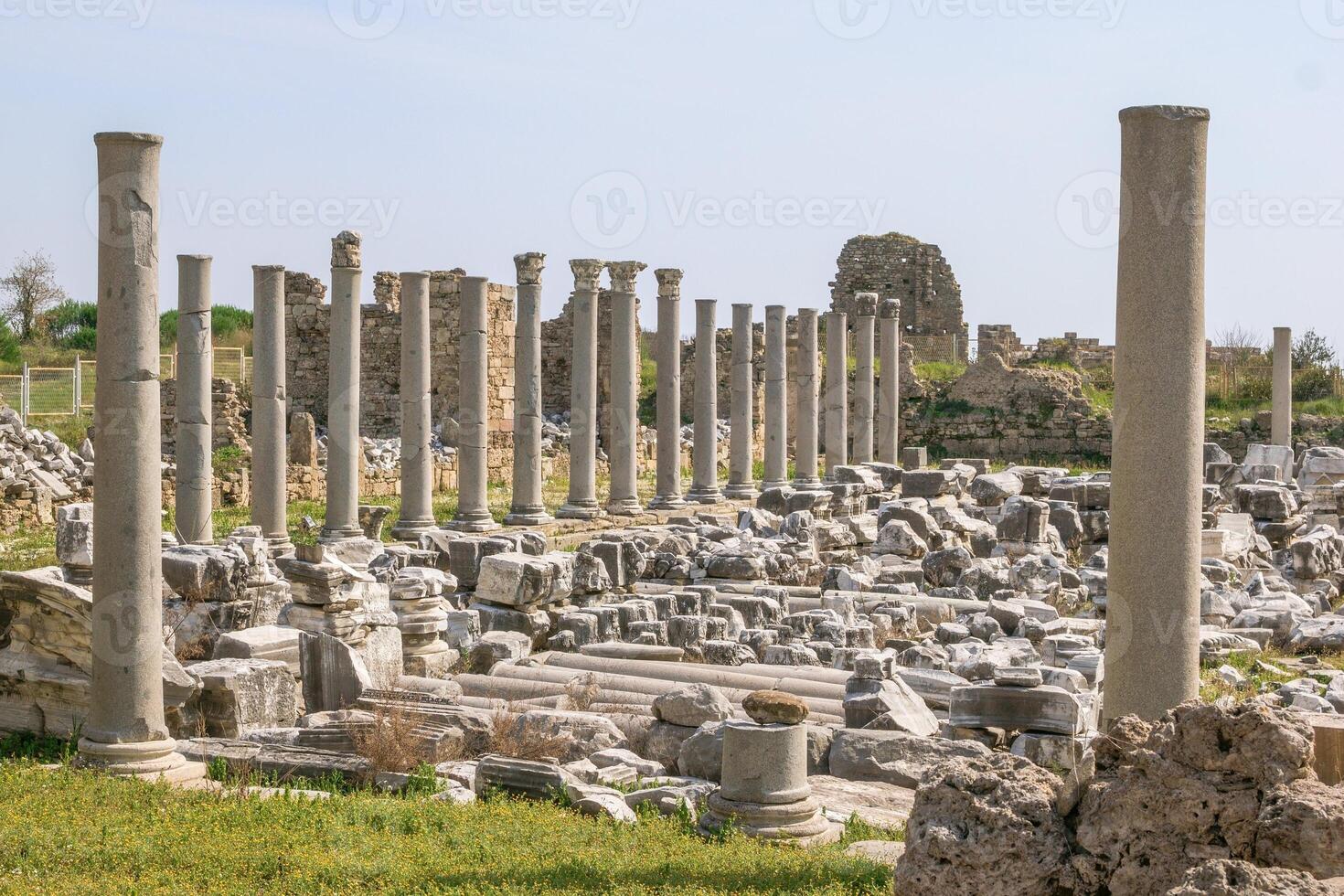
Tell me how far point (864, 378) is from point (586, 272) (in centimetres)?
1188

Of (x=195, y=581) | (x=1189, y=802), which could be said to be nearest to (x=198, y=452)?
(x=195, y=581)

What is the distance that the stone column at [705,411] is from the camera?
91.2 ft

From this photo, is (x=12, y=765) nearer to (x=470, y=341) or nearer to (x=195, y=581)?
(x=195, y=581)

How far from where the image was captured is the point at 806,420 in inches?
1196

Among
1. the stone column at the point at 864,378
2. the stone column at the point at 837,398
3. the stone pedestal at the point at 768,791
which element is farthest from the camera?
the stone column at the point at 864,378

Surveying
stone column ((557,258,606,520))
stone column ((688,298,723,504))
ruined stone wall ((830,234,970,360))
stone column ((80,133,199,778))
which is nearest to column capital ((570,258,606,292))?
stone column ((557,258,606,520))

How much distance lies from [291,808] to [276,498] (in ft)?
37.5

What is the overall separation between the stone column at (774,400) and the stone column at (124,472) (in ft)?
67.4

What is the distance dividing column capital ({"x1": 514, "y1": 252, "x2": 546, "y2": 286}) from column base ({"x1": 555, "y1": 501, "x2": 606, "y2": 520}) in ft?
11.7

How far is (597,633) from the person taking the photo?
14930 mm

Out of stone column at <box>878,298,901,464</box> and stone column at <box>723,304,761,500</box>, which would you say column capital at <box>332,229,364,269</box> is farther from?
stone column at <box>878,298,901,464</box>

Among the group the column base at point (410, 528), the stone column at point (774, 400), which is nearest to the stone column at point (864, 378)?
the stone column at point (774, 400)

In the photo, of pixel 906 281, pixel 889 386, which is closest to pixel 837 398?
pixel 889 386

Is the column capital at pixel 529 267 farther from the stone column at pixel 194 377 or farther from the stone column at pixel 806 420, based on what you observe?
the stone column at pixel 806 420
